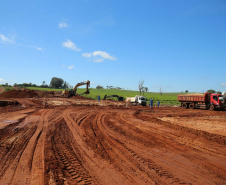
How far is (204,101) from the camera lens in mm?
26953

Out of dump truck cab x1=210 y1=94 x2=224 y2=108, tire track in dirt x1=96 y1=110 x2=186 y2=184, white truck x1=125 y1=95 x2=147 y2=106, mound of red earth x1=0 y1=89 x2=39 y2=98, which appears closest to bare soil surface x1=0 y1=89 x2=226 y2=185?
tire track in dirt x1=96 y1=110 x2=186 y2=184

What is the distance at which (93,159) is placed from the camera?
579 cm

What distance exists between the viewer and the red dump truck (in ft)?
83.4

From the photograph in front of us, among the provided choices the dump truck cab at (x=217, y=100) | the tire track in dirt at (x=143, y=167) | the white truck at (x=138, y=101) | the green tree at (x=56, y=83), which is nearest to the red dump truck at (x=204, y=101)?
the dump truck cab at (x=217, y=100)

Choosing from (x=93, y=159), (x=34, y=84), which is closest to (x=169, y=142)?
(x=93, y=159)

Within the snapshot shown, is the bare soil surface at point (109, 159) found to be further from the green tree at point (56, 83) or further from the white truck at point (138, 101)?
the green tree at point (56, 83)

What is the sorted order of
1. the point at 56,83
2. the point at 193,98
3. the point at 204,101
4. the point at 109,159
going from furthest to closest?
the point at 56,83 < the point at 193,98 < the point at 204,101 < the point at 109,159

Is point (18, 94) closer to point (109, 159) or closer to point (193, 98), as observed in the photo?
point (193, 98)

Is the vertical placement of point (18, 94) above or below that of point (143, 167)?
above

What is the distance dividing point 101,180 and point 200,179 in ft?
8.60

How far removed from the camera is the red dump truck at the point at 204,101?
25425mm

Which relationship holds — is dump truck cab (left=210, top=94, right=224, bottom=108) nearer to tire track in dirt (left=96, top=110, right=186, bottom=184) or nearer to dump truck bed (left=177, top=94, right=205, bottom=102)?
dump truck bed (left=177, top=94, right=205, bottom=102)

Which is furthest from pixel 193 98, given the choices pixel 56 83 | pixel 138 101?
pixel 56 83

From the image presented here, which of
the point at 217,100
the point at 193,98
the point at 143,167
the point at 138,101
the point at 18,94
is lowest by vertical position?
the point at 143,167
